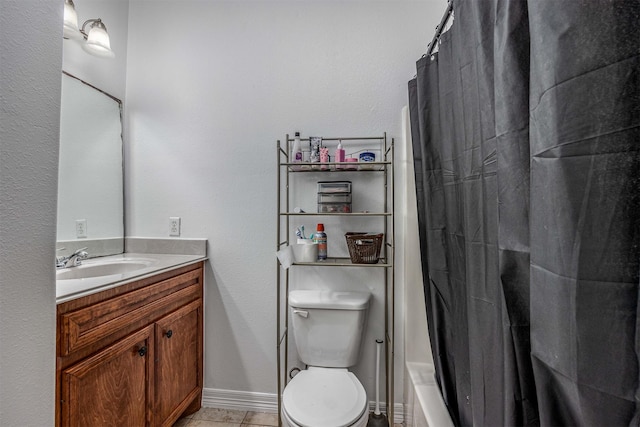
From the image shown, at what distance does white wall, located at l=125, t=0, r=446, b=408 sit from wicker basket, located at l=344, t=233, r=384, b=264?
51cm

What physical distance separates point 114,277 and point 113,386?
1.37 feet

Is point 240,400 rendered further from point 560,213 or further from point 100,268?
point 560,213

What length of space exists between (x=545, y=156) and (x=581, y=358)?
32cm

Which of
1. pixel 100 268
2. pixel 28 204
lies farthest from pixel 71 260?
pixel 28 204

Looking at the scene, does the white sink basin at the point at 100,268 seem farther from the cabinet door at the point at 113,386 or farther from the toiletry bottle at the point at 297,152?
the toiletry bottle at the point at 297,152

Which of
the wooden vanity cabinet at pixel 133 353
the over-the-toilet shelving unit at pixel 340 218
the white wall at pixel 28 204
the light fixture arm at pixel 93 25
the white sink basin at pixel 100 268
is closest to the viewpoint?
the white wall at pixel 28 204

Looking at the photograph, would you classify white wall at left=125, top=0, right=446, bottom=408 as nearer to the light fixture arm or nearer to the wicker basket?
the light fixture arm

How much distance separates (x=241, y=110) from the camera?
175 centimetres

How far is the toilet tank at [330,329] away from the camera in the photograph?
1.49 metres

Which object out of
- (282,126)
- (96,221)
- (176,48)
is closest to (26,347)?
(96,221)

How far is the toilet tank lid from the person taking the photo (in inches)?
58.6

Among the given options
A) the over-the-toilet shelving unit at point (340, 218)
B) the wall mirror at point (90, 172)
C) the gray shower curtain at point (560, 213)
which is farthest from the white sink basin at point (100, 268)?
the gray shower curtain at point (560, 213)

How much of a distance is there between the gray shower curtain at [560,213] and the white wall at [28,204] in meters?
0.96

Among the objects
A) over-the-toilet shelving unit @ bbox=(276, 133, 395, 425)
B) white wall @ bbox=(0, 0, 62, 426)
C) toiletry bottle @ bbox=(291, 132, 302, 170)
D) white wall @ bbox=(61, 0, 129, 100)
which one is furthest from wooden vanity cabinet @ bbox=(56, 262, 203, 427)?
white wall @ bbox=(61, 0, 129, 100)
